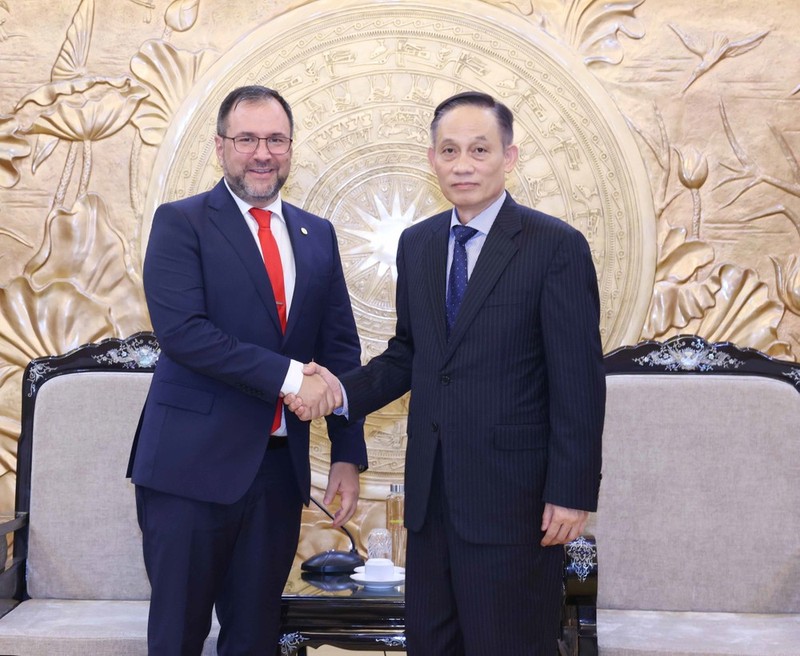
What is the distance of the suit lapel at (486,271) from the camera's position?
198 centimetres

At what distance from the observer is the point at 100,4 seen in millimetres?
3494

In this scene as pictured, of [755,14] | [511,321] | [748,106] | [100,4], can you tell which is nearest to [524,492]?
[511,321]

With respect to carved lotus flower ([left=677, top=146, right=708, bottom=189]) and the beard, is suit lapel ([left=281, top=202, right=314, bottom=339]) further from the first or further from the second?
carved lotus flower ([left=677, top=146, right=708, bottom=189])

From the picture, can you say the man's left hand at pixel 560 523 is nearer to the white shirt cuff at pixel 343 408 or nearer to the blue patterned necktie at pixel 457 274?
the blue patterned necktie at pixel 457 274

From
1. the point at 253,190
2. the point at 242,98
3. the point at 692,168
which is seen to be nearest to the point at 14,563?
the point at 253,190

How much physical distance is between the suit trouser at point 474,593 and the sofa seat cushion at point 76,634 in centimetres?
65

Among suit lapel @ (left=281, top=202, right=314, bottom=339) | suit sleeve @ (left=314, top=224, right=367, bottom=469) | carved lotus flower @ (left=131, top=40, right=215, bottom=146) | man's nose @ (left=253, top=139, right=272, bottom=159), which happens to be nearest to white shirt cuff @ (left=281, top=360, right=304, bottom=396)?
suit lapel @ (left=281, top=202, right=314, bottom=339)

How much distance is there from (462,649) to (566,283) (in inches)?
31.4

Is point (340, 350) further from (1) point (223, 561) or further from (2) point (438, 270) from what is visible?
(1) point (223, 561)

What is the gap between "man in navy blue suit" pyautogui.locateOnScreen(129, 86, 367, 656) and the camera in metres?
2.18

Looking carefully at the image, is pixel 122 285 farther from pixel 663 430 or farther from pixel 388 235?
pixel 663 430

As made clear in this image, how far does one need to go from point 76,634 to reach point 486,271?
1.38 m

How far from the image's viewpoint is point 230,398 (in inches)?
88.7

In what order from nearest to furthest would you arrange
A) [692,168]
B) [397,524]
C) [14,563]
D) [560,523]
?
[560,523]
[14,563]
[397,524]
[692,168]
